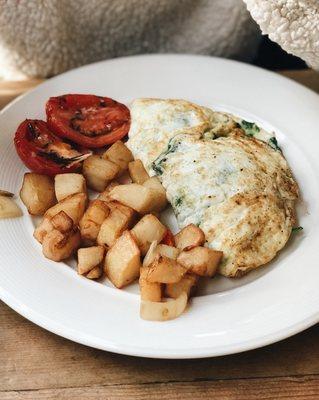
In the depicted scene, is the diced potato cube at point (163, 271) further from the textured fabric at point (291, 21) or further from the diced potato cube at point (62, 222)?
the textured fabric at point (291, 21)

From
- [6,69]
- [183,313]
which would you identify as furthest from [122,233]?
[6,69]

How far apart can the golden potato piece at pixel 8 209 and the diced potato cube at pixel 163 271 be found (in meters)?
0.42

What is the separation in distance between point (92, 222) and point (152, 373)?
384mm

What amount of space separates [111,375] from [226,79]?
Answer: 1.07 metres

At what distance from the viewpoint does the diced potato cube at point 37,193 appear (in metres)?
1.58

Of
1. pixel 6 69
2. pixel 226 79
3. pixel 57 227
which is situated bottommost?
pixel 6 69

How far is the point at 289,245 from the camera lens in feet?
5.00

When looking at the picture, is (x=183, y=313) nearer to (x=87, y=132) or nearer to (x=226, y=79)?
(x=87, y=132)

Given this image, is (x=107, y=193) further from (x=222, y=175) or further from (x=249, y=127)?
(x=249, y=127)

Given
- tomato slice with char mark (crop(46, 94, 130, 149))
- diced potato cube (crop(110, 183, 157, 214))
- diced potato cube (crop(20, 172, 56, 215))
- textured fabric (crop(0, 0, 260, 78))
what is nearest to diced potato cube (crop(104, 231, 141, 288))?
diced potato cube (crop(110, 183, 157, 214))

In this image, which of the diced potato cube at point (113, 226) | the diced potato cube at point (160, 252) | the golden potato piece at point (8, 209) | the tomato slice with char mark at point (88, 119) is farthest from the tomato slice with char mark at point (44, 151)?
the diced potato cube at point (160, 252)

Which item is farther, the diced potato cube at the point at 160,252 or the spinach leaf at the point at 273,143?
the spinach leaf at the point at 273,143

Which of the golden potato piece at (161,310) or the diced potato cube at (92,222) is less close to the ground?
the golden potato piece at (161,310)

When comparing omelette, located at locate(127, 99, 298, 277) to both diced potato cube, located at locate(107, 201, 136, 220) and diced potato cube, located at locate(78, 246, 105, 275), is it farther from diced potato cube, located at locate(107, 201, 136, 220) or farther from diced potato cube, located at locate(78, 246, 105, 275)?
diced potato cube, located at locate(78, 246, 105, 275)
